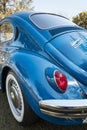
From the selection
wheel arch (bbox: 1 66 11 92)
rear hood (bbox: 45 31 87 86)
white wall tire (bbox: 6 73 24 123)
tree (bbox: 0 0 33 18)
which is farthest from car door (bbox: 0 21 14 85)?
tree (bbox: 0 0 33 18)

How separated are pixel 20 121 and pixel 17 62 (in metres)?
0.76

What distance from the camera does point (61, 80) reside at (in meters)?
2.98

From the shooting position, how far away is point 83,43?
366 centimetres

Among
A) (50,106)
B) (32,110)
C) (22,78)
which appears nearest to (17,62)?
(22,78)

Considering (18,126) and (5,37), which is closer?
(18,126)

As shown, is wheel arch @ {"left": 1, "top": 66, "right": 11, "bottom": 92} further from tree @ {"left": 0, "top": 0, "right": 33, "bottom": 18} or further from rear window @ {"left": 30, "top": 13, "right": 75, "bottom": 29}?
tree @ {"left": 0, "top": 0, "right": 33, "bottom": 18}

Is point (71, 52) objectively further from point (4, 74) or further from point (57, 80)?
point (4, 74)

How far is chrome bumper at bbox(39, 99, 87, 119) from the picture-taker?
8.99ft

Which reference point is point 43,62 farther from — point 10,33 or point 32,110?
point 10,33

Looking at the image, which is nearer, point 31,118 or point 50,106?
point 50,106

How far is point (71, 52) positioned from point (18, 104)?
3.20 ft

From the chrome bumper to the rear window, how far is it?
1496 mm

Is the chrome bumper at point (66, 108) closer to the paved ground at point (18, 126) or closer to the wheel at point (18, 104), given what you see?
the wheel at point (18, 104)

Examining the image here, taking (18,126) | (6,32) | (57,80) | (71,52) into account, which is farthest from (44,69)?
(6,32)
